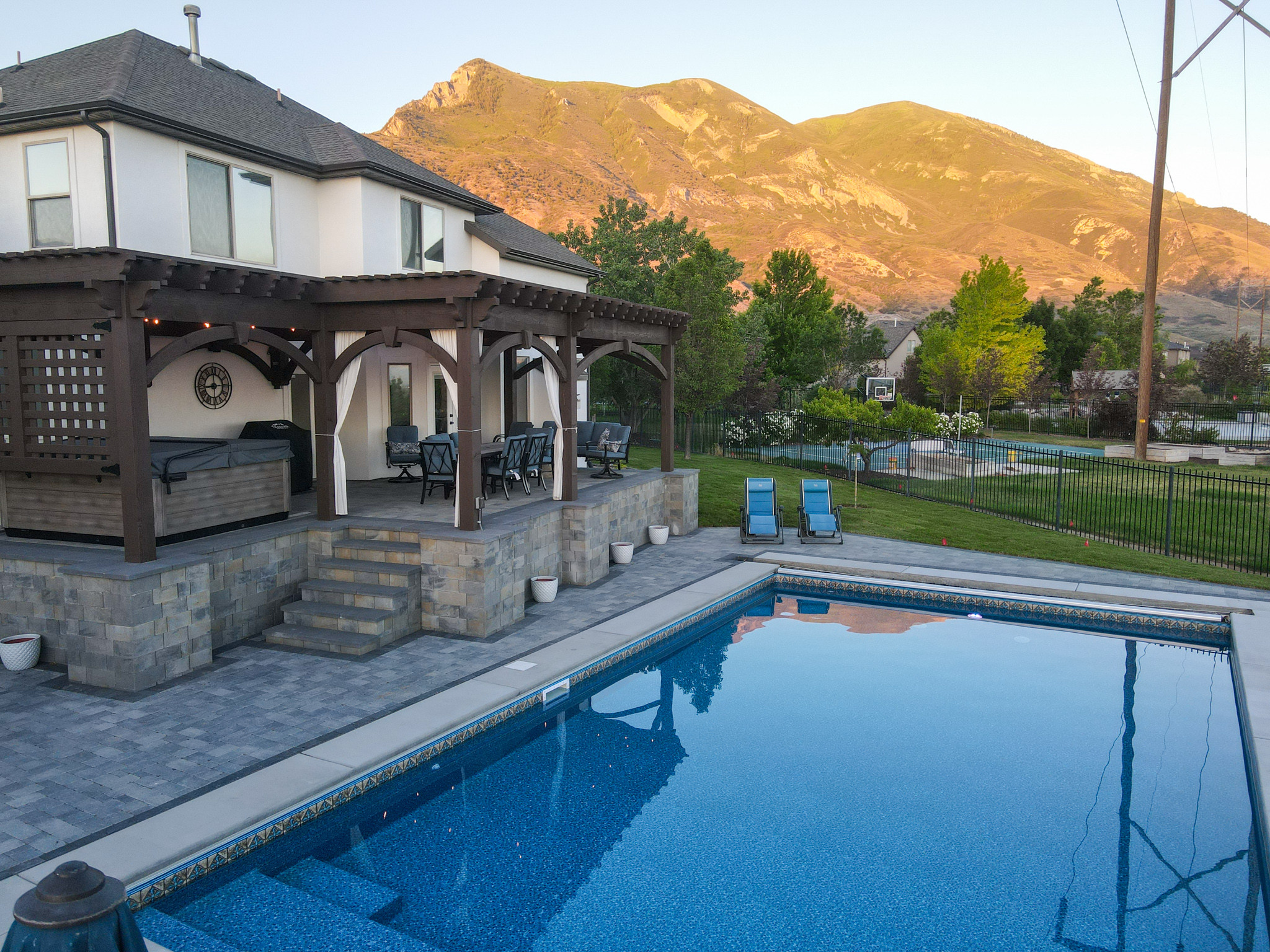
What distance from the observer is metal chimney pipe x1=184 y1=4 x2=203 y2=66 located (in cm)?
1181

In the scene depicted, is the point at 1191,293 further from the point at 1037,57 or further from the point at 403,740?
the point at 403,740

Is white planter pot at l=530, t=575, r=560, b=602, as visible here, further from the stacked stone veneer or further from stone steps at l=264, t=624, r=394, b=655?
stone steps at l=264, t=624, r=394, b=655

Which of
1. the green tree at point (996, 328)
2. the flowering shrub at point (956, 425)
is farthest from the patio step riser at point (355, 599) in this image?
the green tree at point (996, 328)

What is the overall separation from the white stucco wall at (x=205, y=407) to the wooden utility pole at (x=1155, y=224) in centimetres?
2207

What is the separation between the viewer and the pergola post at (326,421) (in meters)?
10.5

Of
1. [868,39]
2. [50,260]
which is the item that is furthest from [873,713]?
[868,39]

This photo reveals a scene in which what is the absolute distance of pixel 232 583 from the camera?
9.13m

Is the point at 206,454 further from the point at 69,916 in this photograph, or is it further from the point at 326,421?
the point at 69,916

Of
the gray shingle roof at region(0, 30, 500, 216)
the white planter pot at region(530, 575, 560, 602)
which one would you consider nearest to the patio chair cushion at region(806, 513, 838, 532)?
the white planter pot at region(530, 575, 560, 602)

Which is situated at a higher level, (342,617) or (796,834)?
(342,617)

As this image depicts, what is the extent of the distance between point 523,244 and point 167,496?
9757 millimetres

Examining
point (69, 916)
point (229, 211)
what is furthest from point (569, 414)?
point (69, 916)

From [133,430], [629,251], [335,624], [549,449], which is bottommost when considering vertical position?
[335,624]

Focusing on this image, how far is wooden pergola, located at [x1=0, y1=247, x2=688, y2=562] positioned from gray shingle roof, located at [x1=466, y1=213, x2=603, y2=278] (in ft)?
13.9
